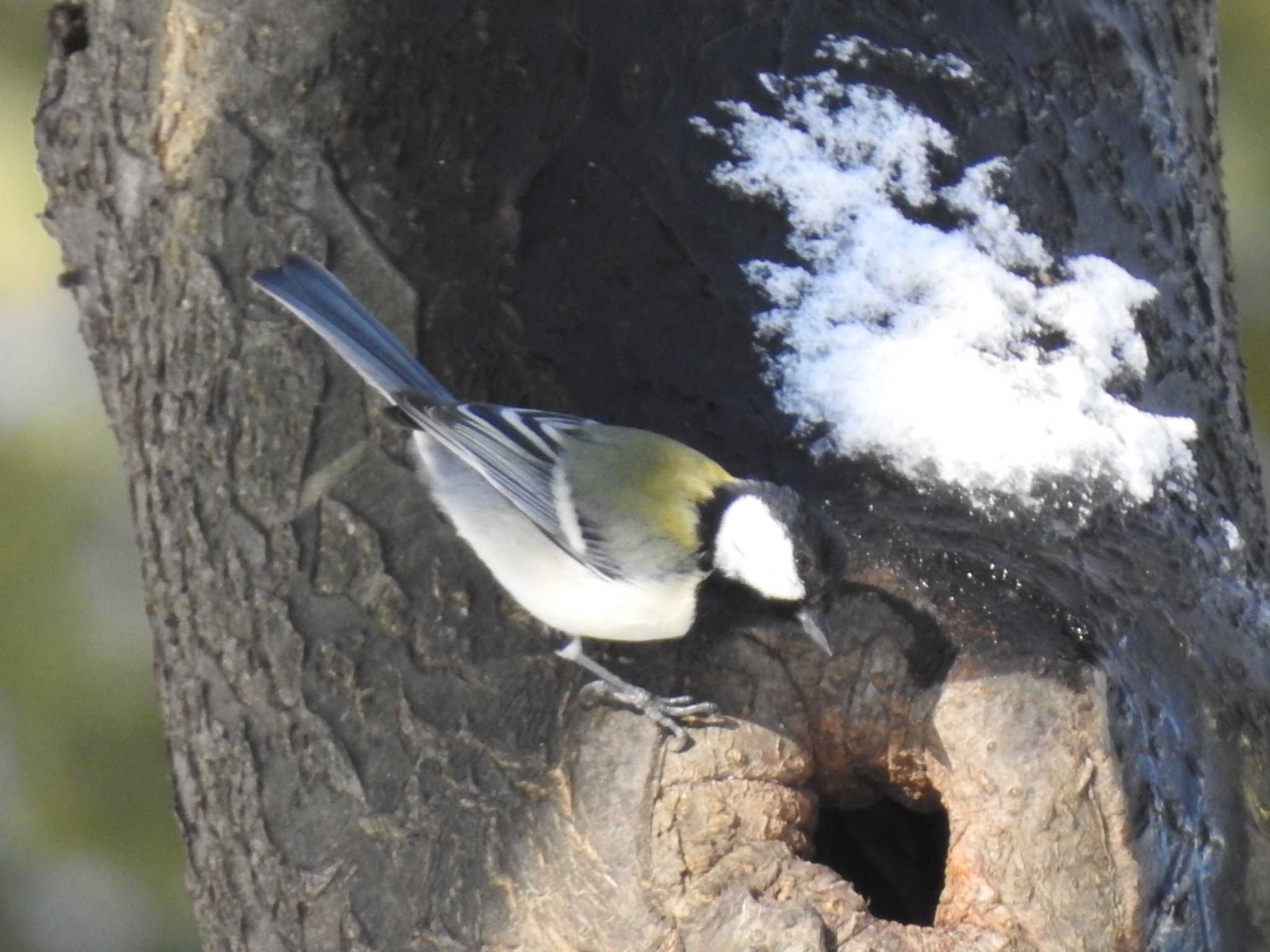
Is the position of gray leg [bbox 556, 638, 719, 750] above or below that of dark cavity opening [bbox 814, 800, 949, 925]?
above

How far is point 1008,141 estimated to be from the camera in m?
2.24

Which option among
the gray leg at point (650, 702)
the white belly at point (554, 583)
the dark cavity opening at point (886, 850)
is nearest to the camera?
the gray leg at point (650, 702)

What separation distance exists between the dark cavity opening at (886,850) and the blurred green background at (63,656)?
207 centimetres

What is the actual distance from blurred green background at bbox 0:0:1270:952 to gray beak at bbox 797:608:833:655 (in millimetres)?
2321

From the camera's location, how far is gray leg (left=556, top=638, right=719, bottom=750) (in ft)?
5.84

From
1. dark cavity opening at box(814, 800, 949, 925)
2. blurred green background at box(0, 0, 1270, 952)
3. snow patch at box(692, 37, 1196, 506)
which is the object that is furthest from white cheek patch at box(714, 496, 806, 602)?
blurred green background at box(0, 0, 1270, 952)

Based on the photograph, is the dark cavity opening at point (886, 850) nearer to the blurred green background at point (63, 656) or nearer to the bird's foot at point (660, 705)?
the bird's foot at point (660, 705)

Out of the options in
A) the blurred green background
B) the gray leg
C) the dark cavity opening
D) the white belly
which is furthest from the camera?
the blurred green background

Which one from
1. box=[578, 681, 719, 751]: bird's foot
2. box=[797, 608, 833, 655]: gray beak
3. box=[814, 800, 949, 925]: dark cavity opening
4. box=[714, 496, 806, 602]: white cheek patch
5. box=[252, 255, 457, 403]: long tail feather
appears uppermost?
box=[252, 255, 457, 403]: long tail feather

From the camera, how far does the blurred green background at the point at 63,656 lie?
11.4ft

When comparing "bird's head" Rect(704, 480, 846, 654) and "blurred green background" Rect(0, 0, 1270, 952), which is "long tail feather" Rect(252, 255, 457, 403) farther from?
"blurred green background" Rect(0, 0, 1270, 952)

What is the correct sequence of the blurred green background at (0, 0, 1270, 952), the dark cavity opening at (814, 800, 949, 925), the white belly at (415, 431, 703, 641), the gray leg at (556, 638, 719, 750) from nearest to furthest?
1. the gray leg at (556, 638, 719, 750)
2. the white belly at (415, 431, 703, 641)
3. the dark cavity opening at (814, 800, 949, 925)
4. the blurred green background at (0, 0, 1270, 952)

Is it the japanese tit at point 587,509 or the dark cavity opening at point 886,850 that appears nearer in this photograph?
the japanese tit at point 587,509

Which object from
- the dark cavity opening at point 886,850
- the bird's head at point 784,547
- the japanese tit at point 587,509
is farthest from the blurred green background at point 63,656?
the bird's head at point 784,547
